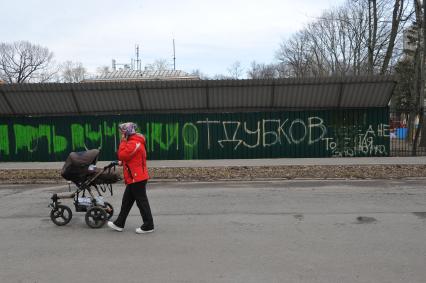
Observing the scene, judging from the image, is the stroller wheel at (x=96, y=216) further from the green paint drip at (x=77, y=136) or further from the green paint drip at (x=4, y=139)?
the green paint drip at (x=4, y=139)

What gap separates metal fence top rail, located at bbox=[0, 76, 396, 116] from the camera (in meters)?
16.5

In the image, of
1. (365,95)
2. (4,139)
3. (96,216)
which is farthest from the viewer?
(4,139)

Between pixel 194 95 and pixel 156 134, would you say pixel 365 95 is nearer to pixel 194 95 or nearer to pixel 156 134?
pixel 194 95

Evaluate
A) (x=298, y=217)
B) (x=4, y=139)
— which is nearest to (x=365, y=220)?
(x=298, y=217)

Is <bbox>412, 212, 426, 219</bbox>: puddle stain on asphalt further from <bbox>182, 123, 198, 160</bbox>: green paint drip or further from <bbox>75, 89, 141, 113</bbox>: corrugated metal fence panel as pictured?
<bbox>75, 89, 141, 113</bbox>: corrugated metal fence panel

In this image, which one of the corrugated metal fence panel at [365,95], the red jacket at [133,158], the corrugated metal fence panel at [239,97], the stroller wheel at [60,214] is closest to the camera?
the red jacket at [133,158]

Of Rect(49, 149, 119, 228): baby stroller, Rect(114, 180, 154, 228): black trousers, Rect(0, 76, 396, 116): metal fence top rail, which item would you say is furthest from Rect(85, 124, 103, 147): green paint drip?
Rect(114, 180, 154, 228): black trousers

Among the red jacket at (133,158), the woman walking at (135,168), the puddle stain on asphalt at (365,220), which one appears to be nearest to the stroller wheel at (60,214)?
the woman walking at (135,168)

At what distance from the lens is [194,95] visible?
1683cm

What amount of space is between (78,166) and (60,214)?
1001mm

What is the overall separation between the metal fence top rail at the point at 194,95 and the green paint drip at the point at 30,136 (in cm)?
60

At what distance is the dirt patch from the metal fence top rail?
3171mm

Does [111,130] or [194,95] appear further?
[111,130]

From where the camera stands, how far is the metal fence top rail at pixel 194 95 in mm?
16500
